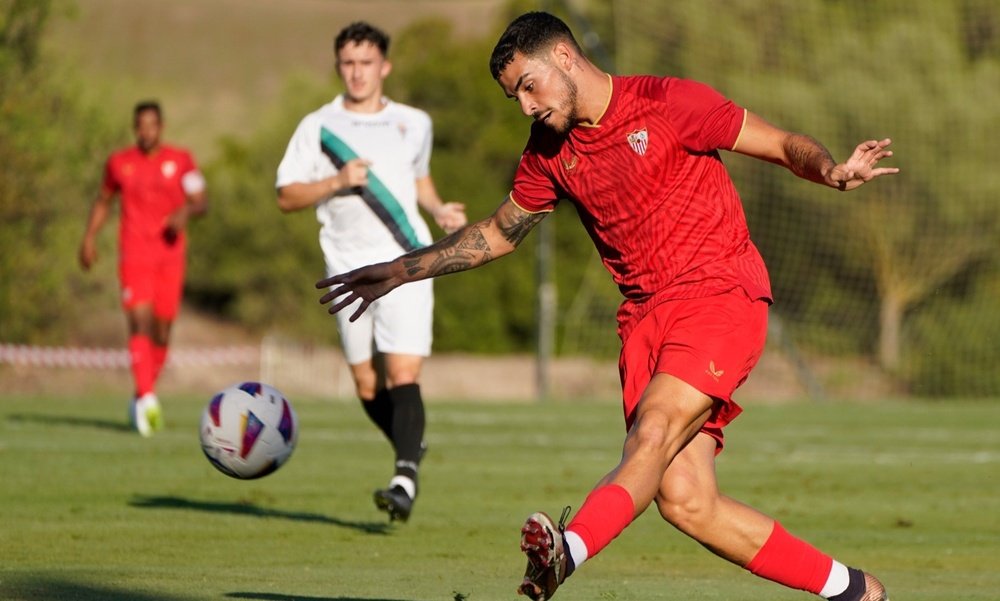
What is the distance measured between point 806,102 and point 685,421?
2372 cm

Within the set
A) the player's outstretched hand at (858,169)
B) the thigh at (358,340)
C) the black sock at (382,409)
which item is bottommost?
the black sock at (382,409)

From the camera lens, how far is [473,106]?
40.6 meters

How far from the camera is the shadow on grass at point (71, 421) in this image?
13906 mm

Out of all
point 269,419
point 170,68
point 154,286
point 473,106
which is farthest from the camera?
point 170,68

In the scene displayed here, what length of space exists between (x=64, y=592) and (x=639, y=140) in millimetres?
2652

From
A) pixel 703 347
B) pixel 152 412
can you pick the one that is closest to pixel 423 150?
pixel 703 347

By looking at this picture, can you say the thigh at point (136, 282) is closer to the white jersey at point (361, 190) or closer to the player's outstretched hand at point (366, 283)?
the white jersey at point (361, 190)

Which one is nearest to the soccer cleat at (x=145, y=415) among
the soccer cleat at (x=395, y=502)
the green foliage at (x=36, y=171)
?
the soccer cleat at (x=395, y=502)

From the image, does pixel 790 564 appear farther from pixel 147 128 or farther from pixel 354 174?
pixel 147 128

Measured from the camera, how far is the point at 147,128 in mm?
13938

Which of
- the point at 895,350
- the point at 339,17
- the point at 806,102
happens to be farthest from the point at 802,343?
the point at 339,17

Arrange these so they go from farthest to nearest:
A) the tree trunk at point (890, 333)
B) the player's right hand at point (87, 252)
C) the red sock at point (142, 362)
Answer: the tree trunk at point (890, 333)
the player's right hand at point (87, 252)
the red sock at point (142, 362)

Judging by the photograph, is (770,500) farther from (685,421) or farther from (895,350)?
(895,350)

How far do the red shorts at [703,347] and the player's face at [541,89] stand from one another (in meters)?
0.72
